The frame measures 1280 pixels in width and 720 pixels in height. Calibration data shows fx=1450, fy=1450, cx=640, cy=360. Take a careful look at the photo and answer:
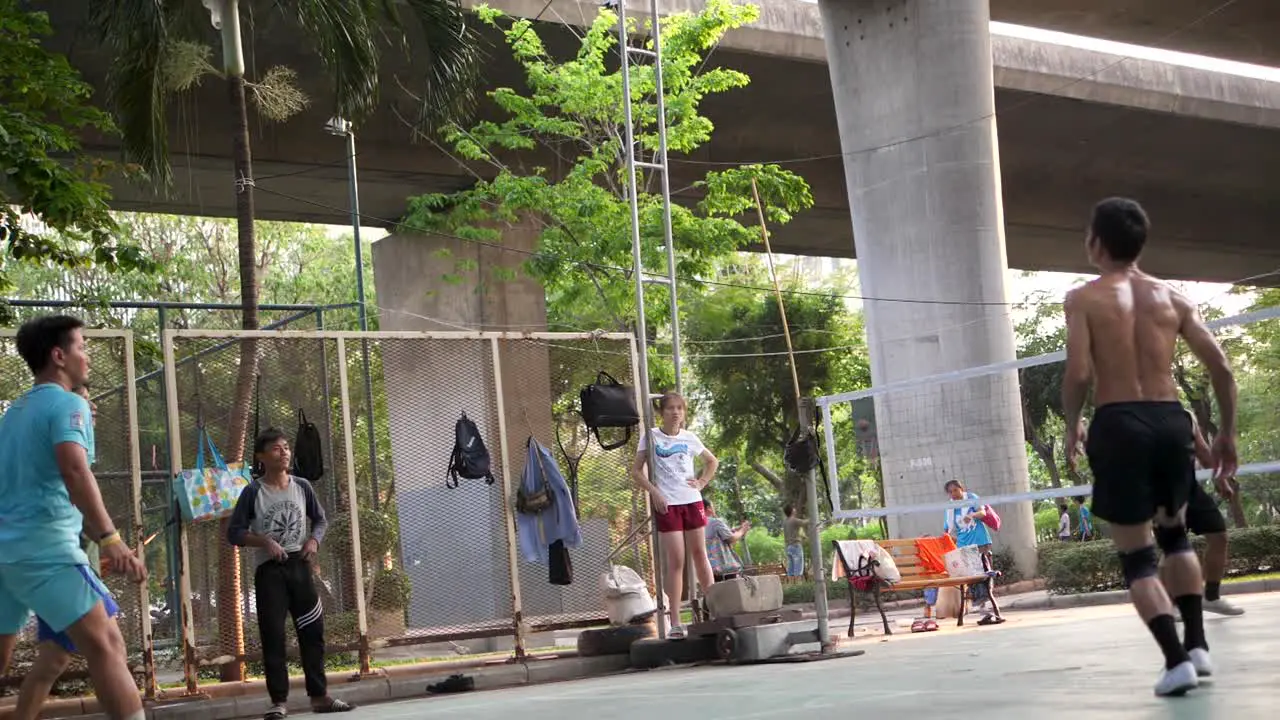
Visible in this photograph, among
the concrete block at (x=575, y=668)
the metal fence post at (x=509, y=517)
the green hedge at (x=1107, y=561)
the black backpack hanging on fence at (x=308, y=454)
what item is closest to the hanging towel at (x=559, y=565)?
the metal fence post at (x=509, y=517)

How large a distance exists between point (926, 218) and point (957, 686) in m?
16.0

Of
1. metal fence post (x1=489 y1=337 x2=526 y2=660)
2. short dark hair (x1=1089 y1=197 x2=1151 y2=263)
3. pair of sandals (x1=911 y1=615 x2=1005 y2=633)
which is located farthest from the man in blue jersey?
pair of sandals (x1=911 y1=615 x2=1005 y2=633)

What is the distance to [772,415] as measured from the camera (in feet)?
135

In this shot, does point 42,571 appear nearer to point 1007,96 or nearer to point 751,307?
point 1007,96

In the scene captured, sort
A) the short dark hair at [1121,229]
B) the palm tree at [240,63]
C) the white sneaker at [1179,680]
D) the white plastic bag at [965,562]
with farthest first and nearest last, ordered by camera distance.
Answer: the white plastic bag at [965,562], the palm tree at [240,63], the short dark hair at [1121,229], the white sneaker at [1179,680]

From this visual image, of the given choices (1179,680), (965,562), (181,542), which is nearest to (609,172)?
(965,562)

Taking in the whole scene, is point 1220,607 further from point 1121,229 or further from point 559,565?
point 559,565

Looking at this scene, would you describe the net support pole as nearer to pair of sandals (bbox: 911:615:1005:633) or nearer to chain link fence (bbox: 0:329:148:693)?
pair of sandals (bbox: 911:615:1005:633)

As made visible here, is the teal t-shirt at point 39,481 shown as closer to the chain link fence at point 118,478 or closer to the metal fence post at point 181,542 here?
the chain link fence at point 118,478

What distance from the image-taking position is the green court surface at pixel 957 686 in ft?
17.3

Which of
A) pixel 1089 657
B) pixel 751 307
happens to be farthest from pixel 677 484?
pixel 751 307

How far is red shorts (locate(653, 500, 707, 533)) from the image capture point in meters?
11.8

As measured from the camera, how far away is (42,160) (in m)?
10.2

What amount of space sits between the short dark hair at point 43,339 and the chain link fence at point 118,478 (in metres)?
4.43
